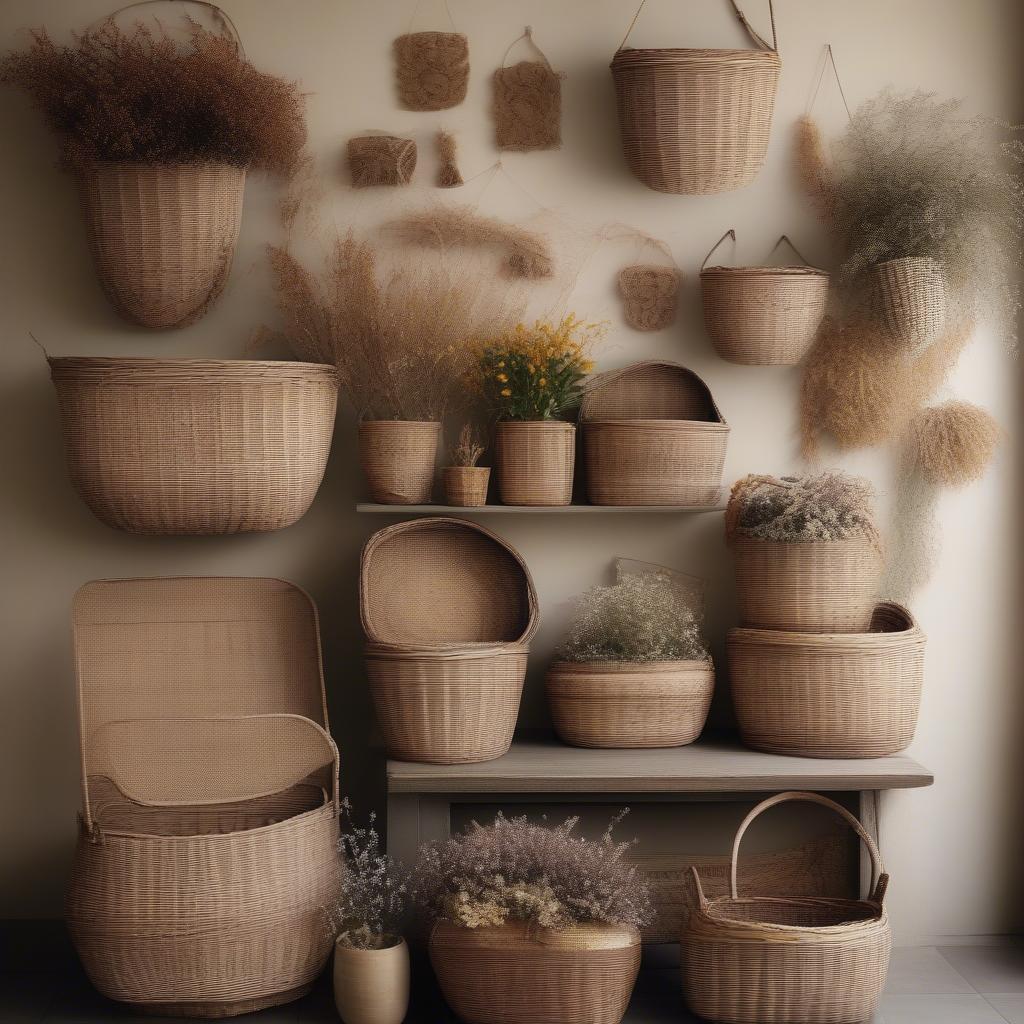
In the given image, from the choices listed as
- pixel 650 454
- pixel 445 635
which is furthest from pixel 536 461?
pixel 445 635

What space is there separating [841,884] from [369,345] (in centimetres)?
191

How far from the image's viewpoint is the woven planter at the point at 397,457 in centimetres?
326

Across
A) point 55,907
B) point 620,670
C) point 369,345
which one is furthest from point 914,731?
point 55,907

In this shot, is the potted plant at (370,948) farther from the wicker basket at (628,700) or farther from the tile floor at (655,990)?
the wicker basket at (628,700)

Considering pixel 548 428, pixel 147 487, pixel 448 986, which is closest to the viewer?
pixel 448 986

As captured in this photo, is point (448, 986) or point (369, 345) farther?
point (369, 345)

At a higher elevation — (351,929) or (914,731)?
(914,731)

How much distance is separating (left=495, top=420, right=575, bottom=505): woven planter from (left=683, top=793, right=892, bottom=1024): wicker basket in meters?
1.07

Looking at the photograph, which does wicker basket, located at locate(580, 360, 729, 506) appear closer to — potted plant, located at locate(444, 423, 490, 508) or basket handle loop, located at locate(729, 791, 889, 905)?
potted plant, located at locate(444, 423, 490, 508)

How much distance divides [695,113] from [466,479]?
1.13 metres

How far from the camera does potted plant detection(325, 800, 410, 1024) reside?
2.86 meters

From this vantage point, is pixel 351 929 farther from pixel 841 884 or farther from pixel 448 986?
pixel 841 884

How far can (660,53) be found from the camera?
3244 millimetres

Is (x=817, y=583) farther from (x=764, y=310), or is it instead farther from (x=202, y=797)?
(x=202, y=797)
